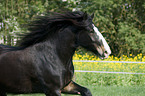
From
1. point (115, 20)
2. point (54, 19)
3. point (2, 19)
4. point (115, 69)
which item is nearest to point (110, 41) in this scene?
point (115, 20)

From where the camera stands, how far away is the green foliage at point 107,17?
11.9 meters

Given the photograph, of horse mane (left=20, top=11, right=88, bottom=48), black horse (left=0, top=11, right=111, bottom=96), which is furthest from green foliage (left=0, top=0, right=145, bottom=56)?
black horse (left=0, top=11, right=111, bottom=96)

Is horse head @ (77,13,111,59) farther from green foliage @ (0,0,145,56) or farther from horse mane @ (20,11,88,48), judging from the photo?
green foliage @ (0,0,145,56)

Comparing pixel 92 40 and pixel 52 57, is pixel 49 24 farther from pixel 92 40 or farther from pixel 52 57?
pixel 92 40

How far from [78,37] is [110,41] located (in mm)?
9777

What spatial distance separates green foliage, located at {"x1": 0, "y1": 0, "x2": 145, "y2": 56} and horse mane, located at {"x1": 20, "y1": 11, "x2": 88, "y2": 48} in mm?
8107

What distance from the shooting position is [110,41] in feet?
42.7

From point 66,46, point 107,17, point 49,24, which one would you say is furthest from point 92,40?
point 107,17

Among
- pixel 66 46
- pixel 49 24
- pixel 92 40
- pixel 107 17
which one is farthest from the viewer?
pixel 107 17

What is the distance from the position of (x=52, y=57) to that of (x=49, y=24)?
1.78ft

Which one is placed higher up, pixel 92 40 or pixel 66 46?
pixel 92 40

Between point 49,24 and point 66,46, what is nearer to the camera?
point 66,46

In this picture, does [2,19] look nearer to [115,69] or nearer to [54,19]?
[115,69]

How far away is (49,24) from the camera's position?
144 inches
